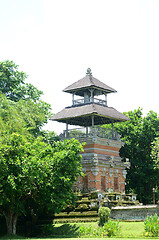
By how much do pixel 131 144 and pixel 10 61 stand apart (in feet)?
48.2

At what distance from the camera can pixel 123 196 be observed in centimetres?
3406

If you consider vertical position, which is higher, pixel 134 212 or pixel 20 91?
pixel 20 91

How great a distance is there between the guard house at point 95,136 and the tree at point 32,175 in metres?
7.14

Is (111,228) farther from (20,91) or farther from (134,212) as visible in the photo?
(20,91)

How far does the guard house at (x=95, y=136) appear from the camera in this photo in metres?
36.1

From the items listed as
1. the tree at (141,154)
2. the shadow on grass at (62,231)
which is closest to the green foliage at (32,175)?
the shadow on grass at (62,231)

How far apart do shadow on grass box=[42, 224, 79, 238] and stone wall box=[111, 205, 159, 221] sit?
307cm

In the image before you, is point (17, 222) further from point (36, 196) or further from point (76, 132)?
point (76, 132)

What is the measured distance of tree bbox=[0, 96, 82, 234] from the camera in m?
26.3

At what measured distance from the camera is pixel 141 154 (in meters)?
43.6

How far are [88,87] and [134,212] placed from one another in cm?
1376

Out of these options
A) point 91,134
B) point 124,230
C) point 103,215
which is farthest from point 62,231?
point 91,134

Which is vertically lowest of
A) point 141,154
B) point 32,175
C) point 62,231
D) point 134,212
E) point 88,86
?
point 62,231

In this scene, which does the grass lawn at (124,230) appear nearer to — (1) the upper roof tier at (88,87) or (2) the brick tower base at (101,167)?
(2) the brick tower base at (101,167)
